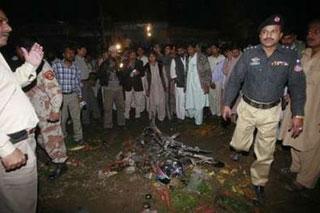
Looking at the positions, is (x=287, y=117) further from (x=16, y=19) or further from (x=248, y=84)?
(x=16, y=19)

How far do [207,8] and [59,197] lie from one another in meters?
24.6

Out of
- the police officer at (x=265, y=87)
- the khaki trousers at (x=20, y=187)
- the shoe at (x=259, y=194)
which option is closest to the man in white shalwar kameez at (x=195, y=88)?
the police officer at (x=265, y=87)

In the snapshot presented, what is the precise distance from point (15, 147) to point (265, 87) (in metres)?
3.25

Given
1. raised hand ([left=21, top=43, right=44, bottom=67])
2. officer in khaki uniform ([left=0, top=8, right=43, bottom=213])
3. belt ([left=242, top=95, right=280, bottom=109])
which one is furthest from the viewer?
belt ([left=242, top=95, right=280, bottom=109])

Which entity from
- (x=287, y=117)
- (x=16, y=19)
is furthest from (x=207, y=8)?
(x=287, y=117)

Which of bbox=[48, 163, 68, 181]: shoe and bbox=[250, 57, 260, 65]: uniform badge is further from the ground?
bbox=[250, 57, 260, 65]: uniform badge

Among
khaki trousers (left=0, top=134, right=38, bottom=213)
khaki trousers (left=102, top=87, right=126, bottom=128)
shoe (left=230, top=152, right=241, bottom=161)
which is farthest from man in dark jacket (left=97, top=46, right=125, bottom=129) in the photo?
khaki trousers (left=0, top=134, right=38, bottom=213)

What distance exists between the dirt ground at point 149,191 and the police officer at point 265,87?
0.46 m

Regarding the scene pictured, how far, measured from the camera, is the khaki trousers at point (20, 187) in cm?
279

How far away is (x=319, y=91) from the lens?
4484mm

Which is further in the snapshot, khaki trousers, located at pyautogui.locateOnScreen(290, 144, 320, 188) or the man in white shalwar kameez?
the man in white shalwar kameez

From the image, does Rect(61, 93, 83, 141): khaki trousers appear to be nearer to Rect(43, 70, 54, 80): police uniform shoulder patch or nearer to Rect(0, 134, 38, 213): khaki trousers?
Rect(43, 70, 54, 80): police uniform shoulder patch

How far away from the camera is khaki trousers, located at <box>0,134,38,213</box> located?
2789 millimetres

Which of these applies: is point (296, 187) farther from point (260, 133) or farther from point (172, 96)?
point (172, 96)
